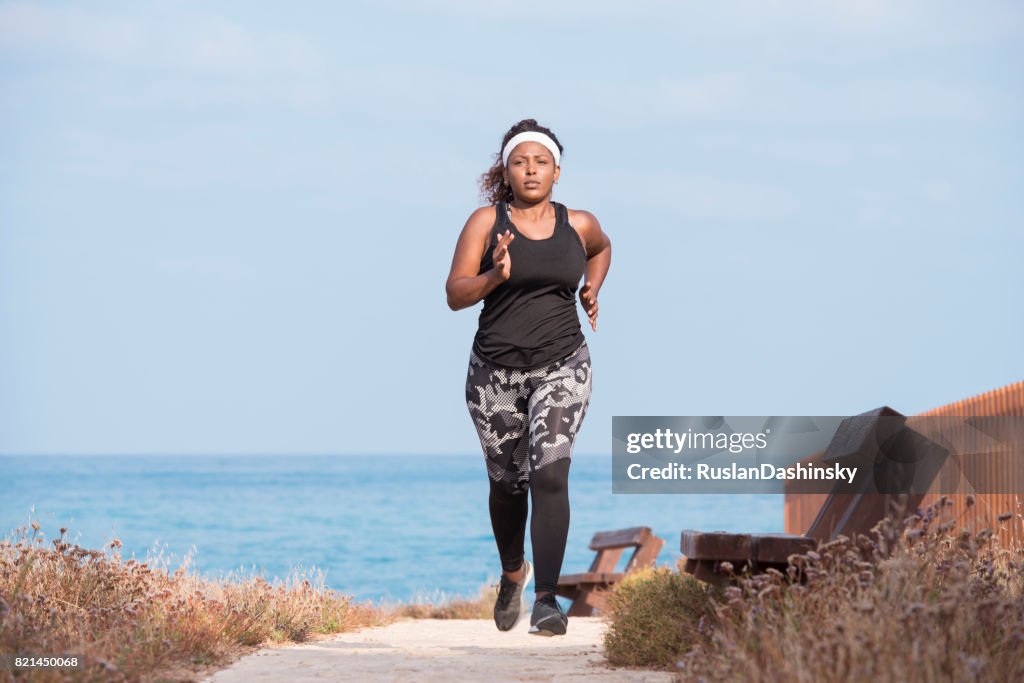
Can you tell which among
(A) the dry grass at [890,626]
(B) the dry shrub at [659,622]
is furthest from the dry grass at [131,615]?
(A) the dry grass at [890,626]

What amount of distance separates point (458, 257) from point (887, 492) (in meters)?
2.28

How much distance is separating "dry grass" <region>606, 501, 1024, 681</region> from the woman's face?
7.13 feet

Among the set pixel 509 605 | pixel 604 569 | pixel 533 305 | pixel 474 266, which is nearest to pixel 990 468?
pixel 509 605

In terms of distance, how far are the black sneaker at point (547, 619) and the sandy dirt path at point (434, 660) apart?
0.97 ft

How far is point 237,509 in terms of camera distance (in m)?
59.5

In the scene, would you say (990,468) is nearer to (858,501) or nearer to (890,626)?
(858,501)

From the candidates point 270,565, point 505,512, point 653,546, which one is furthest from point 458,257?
point 270,565

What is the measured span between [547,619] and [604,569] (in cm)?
883

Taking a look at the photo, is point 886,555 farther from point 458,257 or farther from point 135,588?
point 135,588

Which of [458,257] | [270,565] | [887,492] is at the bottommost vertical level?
[270,565]

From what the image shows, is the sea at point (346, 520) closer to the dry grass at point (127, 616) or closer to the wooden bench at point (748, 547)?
the dry grass at point (127, 616)

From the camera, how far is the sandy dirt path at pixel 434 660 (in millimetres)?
5961

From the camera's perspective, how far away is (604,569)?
47.2ft

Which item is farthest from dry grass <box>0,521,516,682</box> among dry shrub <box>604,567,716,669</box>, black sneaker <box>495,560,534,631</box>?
dry shrub <box>604,567,716,669</box>
